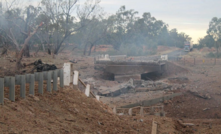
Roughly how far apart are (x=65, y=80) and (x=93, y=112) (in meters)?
1.32

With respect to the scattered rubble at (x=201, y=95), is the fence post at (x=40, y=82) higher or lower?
higher

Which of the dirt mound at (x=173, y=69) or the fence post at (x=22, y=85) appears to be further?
the dirt mound at (x=173, y=69)

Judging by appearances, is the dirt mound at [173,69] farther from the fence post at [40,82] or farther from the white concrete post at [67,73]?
the fence post at [40,82]

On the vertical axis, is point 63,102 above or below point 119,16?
below

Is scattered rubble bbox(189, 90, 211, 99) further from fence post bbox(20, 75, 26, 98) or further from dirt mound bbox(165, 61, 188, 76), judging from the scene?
fence post bbox(20, 75, 26, 98)

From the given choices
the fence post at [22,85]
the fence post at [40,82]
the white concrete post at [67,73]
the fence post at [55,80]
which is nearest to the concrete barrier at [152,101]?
the white concrete post at [67,73]

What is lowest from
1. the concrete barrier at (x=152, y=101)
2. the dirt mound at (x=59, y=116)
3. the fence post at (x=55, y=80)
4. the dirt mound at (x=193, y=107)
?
the dirt mound at (x=193, y=107)

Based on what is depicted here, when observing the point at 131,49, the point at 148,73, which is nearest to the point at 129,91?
the point at 148,73

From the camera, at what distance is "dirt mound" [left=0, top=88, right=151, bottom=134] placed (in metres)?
3.90

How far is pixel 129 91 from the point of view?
1761 centimetres

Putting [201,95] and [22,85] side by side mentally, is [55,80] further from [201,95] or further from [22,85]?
[201,95]

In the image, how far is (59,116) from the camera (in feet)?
15.9

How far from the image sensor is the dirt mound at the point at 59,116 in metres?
3.90

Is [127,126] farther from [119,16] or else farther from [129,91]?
[119,16]
